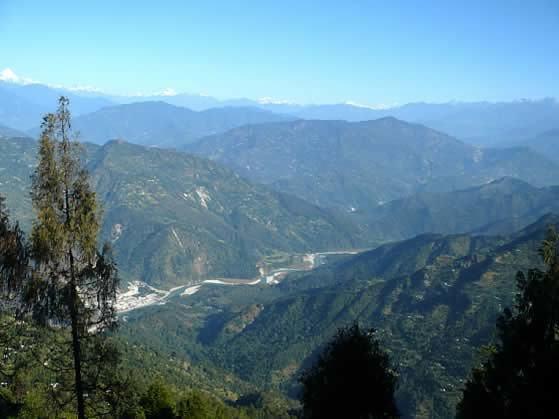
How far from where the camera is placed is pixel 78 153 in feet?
71.2

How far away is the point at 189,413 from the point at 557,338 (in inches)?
1131

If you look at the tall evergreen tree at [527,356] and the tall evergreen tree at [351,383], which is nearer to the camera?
the tall evergreen tree at [527,356]

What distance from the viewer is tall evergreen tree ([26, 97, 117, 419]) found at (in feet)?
67.8

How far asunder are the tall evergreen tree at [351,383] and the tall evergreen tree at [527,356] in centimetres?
431

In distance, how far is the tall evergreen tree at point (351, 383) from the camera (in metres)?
26.7

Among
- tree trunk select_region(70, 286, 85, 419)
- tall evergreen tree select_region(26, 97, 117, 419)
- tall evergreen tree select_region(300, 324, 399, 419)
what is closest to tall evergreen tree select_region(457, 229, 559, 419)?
tall evergreen tree select_region(300, 324, 399, 419)

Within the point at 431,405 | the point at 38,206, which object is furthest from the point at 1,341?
the point at 431,405

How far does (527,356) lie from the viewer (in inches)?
938

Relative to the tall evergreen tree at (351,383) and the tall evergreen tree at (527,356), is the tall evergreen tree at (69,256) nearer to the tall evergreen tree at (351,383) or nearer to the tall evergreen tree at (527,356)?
the tall evergreen tree at (351,383)

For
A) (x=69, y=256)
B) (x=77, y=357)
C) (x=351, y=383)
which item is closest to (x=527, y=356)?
(x=351, y=383)

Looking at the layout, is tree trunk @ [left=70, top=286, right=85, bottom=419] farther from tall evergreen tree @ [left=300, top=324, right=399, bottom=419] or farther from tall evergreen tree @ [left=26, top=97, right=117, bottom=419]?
tall evergreen tree @ [left=300, top=324, right=399, bottom=419]

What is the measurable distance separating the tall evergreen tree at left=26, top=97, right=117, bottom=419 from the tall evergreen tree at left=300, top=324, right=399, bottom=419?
11263 mm

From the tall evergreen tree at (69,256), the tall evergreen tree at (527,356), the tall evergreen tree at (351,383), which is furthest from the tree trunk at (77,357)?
the tall evergreen tree at (527,356)

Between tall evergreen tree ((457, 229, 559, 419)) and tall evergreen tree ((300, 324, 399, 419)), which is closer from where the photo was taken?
tall evergreen tree ((457, 229, 559, 419))
